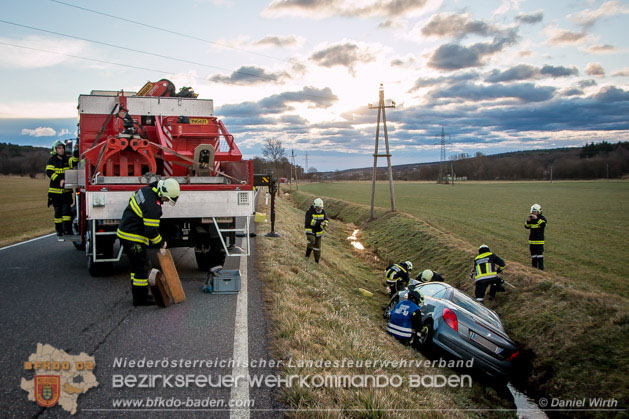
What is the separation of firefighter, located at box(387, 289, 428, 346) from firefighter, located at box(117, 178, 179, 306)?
443cm

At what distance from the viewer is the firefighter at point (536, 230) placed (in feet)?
38.1

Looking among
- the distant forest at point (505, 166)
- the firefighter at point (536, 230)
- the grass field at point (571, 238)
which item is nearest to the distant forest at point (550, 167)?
the distant forest at point (505, 166)

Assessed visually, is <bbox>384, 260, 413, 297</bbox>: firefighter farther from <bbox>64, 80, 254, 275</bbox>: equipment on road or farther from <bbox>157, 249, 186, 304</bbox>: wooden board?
<bbox>157, 249, 186, 304</bbox>: wooden board

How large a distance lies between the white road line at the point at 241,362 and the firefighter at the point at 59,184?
5318mm

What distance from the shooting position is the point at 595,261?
14.0 metres

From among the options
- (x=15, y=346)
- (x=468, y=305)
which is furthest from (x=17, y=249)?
(x=468, y=305)

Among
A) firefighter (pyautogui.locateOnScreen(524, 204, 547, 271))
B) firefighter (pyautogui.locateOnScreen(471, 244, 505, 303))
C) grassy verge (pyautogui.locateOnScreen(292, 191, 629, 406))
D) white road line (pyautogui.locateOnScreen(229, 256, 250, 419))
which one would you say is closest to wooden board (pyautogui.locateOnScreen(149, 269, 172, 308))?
white road line (pyautogui.locateOnScreen(229, 256, 250, 419))

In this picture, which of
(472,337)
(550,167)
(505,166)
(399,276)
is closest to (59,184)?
(399,276)

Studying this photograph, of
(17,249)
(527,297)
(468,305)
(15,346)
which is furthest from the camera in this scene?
(17,249)

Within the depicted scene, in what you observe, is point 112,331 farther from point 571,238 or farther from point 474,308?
point 571,238

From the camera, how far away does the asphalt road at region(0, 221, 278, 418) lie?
3361 mm

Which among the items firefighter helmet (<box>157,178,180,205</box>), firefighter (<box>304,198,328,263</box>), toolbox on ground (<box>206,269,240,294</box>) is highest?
firefighter helmet (<box>157,178,180,205</box>)

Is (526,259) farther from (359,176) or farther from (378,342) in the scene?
(359,176)

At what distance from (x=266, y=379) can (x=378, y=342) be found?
2.98 m
